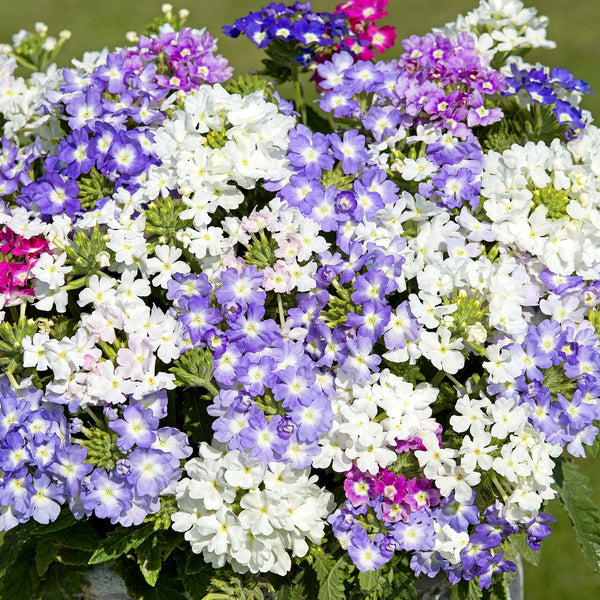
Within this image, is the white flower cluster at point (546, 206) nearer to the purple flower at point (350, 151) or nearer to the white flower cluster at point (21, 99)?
the purple flower at point (350, 151)

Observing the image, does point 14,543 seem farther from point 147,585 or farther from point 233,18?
point 233,18

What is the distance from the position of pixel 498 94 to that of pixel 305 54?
602 millimetres

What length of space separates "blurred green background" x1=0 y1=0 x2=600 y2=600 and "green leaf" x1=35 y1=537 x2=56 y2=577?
5256 mm

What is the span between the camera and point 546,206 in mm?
2260

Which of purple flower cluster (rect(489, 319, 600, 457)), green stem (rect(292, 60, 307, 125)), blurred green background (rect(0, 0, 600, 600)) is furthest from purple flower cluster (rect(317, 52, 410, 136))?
blurred green background (rect(0, 0, 600, 600))

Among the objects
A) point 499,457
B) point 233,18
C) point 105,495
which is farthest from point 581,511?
point 233,18

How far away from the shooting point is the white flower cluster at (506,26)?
271cm

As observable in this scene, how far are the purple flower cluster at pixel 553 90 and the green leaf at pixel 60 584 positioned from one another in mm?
1802

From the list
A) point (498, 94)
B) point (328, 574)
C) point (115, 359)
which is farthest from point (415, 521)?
point (498, 94)

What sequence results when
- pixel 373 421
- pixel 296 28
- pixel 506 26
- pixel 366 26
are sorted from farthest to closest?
pixel 366 26 → pixel 506 26 → pixel 296 28 → pixel 373 421

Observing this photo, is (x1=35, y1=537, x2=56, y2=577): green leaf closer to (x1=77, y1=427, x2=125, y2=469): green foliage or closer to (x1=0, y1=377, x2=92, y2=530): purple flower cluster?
(x1=0, y1=377, x2=92, y2=530): purple flower cluster

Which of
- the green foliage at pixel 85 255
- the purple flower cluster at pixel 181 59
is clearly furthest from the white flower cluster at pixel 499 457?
the purple flower cluster at pixel 181 59

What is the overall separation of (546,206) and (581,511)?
2.88ft

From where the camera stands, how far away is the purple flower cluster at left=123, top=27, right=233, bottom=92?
104 inches
